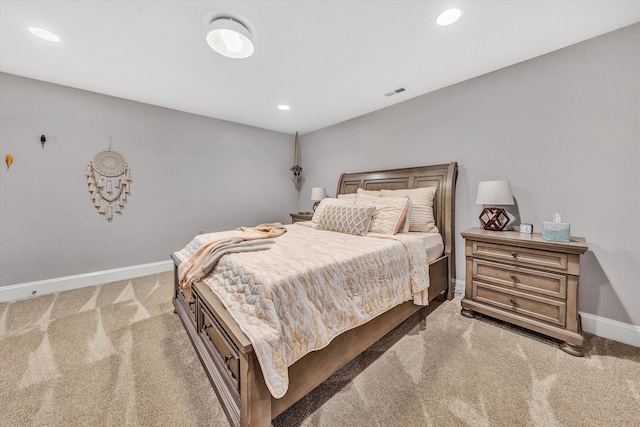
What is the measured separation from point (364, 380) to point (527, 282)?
1.58m

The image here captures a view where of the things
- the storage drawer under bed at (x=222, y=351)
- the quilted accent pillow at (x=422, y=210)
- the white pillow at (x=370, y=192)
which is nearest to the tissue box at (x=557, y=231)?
the quilted accent pillow at (x=422, y=210)

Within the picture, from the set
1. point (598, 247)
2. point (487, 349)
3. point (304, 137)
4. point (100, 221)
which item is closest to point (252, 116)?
point (304, 137)

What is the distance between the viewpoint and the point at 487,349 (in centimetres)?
178

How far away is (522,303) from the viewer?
196cm

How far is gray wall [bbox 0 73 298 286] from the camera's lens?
260cm

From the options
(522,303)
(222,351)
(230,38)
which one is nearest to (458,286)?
(522,303)

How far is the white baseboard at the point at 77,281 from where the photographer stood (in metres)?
2.60

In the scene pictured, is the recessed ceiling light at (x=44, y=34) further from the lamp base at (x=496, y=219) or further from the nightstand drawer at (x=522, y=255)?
the lamp base at (x=496, y=219)

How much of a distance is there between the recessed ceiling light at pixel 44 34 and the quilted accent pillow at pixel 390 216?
3195mm

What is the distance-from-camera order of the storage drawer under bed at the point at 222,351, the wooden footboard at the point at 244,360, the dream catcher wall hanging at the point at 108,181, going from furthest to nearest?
the dream catcher wall hanging at the point at 108,181, the storage drawer under bed at the point at 222,351, the wooden footboard at the point at 244,360

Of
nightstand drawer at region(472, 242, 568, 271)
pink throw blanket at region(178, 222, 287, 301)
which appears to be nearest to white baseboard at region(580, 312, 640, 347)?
nightstand drawer at region(472, 242, 568, 271)

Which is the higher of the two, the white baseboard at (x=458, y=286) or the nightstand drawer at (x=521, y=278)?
the nightstand drawer at (x=521, y=278)

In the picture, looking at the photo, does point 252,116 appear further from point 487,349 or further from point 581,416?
point 581,416

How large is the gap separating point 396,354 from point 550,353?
3.69ft
